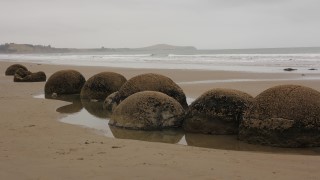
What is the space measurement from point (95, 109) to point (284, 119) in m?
6.10

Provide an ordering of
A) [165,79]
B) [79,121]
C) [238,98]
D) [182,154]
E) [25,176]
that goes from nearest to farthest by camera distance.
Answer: [25,176] → [182,154] → [238,98] → [79,121] → [165,79]

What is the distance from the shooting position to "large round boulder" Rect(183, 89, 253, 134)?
834 centimetres

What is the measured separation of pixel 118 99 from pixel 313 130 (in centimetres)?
535

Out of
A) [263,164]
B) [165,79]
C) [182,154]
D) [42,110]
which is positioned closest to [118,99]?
[165,79]

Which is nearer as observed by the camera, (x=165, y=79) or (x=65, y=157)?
(x=65, y=157)

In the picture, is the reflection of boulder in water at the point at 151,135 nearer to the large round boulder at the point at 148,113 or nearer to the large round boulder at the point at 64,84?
the large round boulder at the point at 148,113

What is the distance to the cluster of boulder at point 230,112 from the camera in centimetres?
709

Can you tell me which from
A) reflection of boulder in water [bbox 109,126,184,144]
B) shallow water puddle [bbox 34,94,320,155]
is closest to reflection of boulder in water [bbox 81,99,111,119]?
shallow water puddle [bbox 34,94,320,155]

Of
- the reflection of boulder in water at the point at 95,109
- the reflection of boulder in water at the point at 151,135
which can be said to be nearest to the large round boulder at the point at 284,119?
the reflection of boulder in water at the point at 151,135

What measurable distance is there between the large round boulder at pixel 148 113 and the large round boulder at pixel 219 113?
40cm

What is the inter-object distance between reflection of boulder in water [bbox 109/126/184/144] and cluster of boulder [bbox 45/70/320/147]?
20cm

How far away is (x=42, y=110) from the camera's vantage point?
11070 millimetres

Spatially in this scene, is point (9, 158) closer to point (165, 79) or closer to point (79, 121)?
point (79, 121)

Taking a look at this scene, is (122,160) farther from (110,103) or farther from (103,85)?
(103,85)
